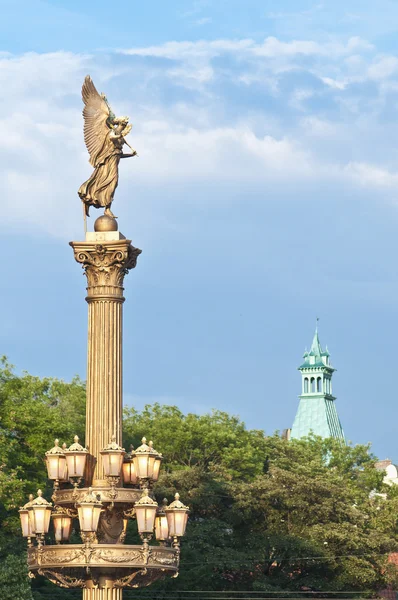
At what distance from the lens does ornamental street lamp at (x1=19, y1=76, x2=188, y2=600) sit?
1677 centimetres

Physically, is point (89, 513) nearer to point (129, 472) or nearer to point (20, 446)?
point (129, 472)

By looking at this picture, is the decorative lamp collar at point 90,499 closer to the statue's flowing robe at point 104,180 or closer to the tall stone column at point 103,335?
the tall stone column at point 103,335

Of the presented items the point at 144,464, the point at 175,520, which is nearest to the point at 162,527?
the point at 175,520

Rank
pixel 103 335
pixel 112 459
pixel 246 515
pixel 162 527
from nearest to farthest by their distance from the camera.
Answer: pixel 112 459 < pixel 162 527 < pixel 103 335 < pixel 246 515

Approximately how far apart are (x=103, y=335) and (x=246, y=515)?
103 ft

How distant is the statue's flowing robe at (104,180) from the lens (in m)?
18.9

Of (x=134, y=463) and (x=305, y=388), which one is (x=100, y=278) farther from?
(x=305, y=388)

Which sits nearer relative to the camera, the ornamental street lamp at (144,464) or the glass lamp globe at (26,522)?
the ornamental street lamp at (144,464)

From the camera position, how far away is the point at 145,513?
55.0 ft

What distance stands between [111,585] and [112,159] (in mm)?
6226

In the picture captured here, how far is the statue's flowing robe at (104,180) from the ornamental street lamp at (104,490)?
0.22 meters

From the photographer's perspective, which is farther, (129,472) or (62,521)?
(62,521)

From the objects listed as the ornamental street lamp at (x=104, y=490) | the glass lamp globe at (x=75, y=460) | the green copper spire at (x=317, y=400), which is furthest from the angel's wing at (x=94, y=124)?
the green copper spire at (x=317, y=400)

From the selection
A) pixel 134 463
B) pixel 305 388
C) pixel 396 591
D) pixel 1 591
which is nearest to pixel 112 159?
pixel 134 463
